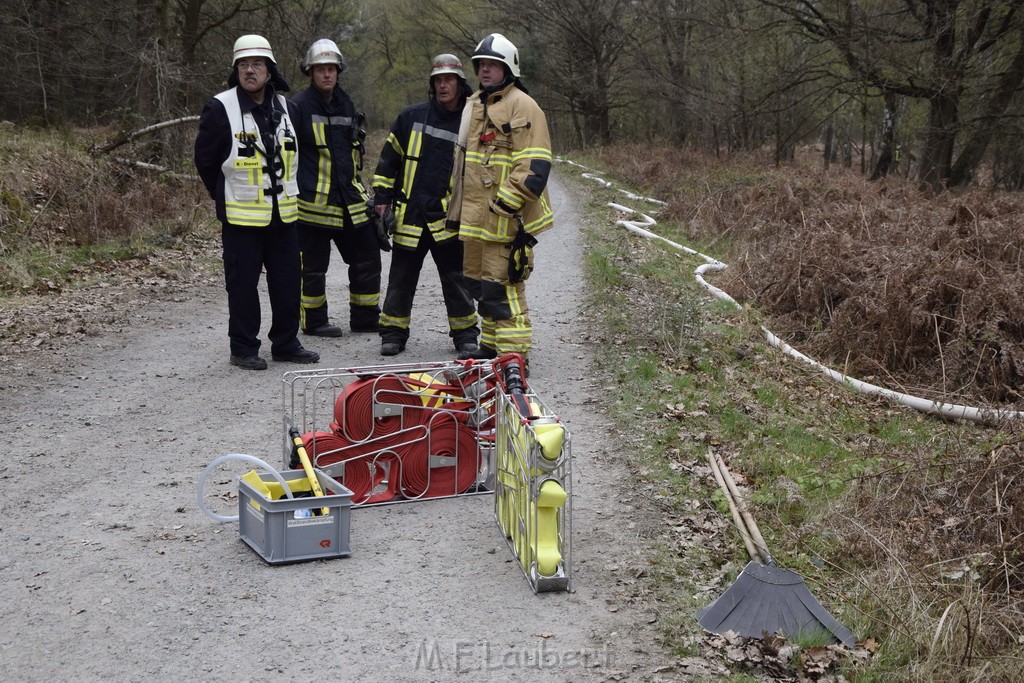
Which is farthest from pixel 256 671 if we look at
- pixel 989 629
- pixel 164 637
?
pixel 989 629

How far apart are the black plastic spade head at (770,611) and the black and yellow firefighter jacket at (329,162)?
550cm

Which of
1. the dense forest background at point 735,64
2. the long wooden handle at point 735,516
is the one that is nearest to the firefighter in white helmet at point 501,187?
the long wooden handle at point 735,516

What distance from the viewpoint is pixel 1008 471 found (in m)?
5.22

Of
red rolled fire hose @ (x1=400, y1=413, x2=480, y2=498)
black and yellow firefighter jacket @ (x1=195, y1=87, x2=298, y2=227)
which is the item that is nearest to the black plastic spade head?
red rolled fire hose @ (x1=400, y1=413, x2=480, y2=498)

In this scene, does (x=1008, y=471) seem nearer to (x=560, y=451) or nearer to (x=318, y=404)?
(x=560, y=451)

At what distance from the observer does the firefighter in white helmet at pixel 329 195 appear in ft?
27.8

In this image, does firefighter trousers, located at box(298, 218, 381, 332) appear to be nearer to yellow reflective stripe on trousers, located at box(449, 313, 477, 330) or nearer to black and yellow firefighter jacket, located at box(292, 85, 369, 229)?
black and yellow firefighter jacket, located at box(292, 85, 369, 229)

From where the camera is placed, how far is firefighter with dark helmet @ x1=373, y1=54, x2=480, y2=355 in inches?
317

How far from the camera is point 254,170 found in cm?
759

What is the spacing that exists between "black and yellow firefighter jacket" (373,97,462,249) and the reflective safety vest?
2.71 feet

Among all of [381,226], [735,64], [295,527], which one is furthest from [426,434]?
[735,64]

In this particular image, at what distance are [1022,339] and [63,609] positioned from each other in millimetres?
8157

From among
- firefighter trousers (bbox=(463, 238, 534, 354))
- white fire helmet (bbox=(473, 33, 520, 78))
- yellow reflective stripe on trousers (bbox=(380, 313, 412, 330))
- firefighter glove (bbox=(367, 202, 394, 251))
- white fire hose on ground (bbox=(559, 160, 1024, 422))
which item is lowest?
white fire hose on ground (bbox=(559, 160, 1024, 422))

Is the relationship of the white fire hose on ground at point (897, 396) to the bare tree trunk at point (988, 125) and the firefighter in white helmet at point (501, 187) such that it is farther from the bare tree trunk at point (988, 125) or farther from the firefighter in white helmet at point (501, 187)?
the bare tree trunk at point (988, 125)
